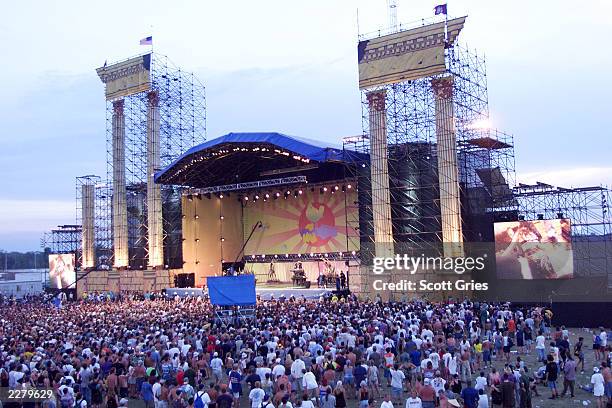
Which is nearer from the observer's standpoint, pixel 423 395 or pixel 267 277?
pixel 423 395

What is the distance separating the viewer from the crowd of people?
10914mm

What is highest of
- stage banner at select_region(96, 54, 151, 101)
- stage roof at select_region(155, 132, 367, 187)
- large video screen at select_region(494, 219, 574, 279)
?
stage banner at select_region(96, 54, 151, 101)

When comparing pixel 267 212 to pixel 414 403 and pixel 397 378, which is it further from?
pixel 414 403

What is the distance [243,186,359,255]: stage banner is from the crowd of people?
59.7 ft

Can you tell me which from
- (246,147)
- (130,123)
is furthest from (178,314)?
(130,123)

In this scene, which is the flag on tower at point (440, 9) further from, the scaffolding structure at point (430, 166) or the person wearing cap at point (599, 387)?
the person wearing cap at point (599, 387)

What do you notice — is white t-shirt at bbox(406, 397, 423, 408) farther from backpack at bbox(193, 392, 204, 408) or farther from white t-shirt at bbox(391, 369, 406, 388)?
backpack at bbox(193, 392, 204, 408)

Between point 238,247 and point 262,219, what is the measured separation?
11.0 feet

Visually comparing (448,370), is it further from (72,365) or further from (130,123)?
(130,123)

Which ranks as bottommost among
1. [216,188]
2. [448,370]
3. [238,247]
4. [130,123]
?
[448,370]

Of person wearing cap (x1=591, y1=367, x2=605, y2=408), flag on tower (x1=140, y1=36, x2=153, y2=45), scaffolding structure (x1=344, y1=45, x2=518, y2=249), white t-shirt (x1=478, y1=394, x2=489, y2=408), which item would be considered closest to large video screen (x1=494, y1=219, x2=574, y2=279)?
scaffolding structure (x1=344, y1=45, x2=518, y2=249)

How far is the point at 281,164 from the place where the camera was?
1578 inches

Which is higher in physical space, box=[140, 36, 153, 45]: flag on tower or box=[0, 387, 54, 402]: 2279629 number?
box=[140, 36, 153, 45]: flag on tower

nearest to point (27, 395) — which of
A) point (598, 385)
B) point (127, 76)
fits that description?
point (598, 385)
